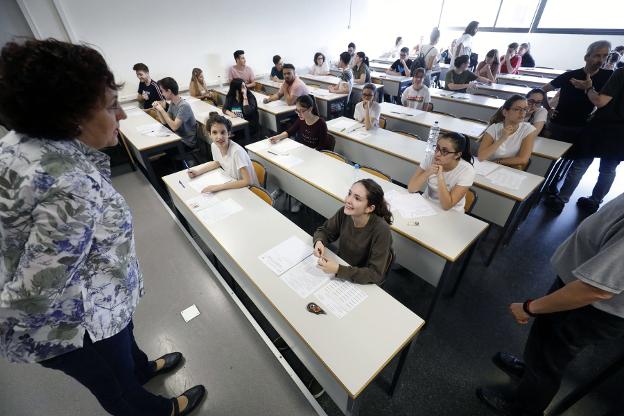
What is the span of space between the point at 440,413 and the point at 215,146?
267 centimetres

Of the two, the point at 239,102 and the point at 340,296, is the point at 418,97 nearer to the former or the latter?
the point at 239,102

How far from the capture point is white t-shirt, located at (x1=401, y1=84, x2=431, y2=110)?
4.42 m

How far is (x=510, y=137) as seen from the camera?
2.70 metres

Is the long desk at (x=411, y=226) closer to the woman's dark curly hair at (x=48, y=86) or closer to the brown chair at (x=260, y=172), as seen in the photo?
the brown chair at (x=260, y=172)

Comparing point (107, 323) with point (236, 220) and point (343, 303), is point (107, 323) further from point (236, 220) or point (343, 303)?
point (236, 220)

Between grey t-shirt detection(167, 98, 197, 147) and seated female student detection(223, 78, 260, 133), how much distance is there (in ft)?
2.14

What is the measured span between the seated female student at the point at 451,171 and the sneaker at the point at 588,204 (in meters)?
2.22

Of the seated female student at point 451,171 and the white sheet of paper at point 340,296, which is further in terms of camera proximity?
the seated female student at point 451,171

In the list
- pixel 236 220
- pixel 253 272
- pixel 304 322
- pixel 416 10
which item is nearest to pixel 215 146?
pixel 236 220

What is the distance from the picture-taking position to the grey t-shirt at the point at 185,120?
11.8ft

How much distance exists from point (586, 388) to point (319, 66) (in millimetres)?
7210

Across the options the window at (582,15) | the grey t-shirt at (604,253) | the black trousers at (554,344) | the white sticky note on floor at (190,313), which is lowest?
the white sticky note on floor at (190,313)

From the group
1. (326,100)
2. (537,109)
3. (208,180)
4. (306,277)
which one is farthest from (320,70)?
(306,277)

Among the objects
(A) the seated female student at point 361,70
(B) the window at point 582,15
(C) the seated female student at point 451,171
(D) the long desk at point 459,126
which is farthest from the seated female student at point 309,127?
(B) the window at point 582,15
